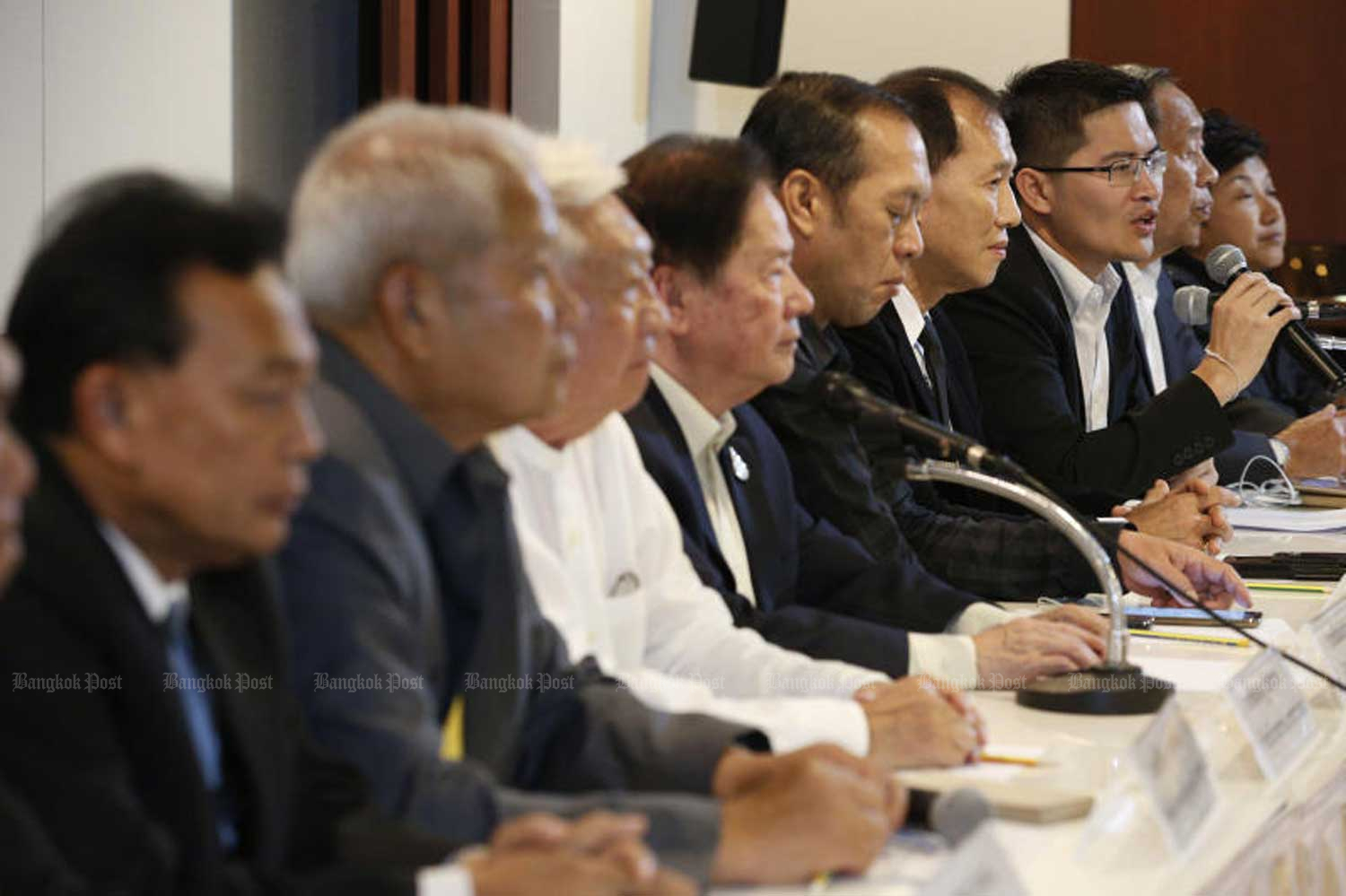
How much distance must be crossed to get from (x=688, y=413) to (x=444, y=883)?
1266mm

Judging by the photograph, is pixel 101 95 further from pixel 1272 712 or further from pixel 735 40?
pixel 1272 712

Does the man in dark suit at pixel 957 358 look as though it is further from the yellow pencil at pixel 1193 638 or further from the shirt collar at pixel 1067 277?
the shirt collar at pixel 1067 277

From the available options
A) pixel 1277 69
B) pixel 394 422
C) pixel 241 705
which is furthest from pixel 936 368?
pixel 1277 69

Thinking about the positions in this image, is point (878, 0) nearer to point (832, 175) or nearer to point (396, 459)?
point (832, 175)

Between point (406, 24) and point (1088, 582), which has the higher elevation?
point (406, 24)

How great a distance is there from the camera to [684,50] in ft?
20.0

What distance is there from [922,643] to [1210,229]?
388 cm

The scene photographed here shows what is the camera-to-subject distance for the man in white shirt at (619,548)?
202 cm

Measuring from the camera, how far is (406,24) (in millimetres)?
5133

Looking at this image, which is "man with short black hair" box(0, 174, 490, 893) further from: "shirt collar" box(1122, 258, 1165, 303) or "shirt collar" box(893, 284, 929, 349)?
"shirt collar" box(1122, 258, 1165, 303)

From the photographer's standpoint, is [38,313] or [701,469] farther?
[701,469]

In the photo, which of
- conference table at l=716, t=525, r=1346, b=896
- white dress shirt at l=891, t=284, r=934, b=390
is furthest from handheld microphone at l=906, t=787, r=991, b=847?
white dress shirt at l=891, t=284, r=934, b=390

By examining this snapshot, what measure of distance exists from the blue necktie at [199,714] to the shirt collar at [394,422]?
0.91 ft

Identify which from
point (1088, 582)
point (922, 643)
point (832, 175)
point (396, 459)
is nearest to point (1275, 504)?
point (1088, 582)
